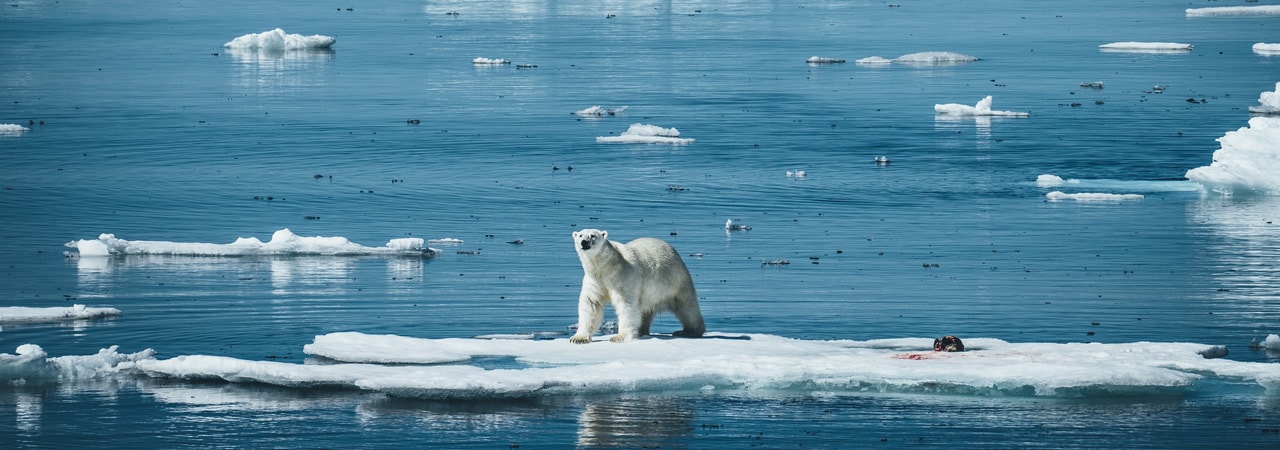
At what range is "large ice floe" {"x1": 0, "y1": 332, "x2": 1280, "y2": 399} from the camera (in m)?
18.0

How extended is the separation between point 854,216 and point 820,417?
1844cm

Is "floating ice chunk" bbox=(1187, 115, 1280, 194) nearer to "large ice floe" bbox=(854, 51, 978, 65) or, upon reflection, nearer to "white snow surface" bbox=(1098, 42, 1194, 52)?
"large ice floe" bbox=(854, 51, 978, 65)

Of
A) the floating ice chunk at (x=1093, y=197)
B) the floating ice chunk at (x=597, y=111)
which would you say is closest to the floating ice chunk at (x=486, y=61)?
the floating ice chunk at (x=597, y=111)

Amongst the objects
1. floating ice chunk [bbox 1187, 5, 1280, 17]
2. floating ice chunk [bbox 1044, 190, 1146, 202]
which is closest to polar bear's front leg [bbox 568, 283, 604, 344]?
floating ice chunk [bbox 1044, 190, 1146, 202]

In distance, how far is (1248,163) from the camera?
38.1 metres

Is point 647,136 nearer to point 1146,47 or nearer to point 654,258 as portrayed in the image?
point 654,258

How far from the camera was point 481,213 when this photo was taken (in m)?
36.0

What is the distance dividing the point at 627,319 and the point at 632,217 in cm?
1447

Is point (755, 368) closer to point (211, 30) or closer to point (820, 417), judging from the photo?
point (820, 417)

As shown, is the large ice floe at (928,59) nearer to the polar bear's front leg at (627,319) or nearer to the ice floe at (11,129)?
the ice floe at (11,129)

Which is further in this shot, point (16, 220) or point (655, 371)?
point (16, 220)

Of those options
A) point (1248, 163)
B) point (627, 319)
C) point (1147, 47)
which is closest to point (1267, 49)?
point (1147, 47)

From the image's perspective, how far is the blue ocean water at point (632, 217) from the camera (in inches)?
690

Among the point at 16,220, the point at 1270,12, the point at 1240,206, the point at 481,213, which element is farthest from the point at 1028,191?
the point at 1270,12
